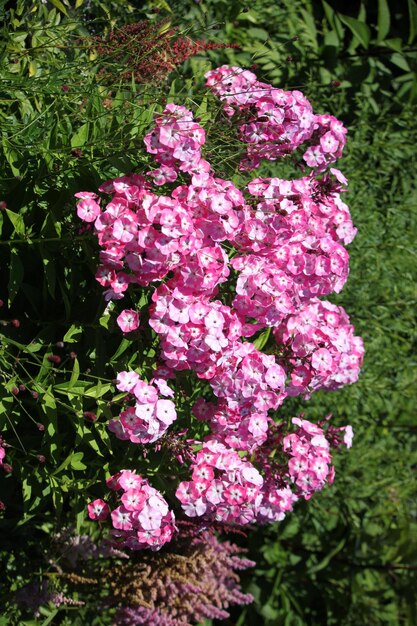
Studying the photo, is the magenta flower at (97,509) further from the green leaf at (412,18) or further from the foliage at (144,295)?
the green leaf at (412,18)

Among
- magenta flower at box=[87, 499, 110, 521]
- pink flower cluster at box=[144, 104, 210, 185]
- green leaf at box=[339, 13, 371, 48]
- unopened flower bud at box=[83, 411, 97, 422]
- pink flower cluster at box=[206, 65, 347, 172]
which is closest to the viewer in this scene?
unopened flower bud at box=[83, 411, 97, 422]

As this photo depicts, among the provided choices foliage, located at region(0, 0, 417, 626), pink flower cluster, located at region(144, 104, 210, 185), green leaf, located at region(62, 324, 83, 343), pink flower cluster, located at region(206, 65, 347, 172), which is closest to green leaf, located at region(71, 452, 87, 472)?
foliage, located at region(0, 0, 417, 626)

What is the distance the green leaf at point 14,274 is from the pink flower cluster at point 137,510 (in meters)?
0.62

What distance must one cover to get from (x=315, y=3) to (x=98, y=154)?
11.3 ft

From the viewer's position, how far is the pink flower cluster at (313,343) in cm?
257

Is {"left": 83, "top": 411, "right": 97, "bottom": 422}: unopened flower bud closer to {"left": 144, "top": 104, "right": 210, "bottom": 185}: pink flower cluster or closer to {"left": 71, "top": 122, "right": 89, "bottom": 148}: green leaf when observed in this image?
{"left": 144, "top": 104, "right": 210, "bottom": 185}: pink flower cluster

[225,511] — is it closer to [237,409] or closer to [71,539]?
[237,409]

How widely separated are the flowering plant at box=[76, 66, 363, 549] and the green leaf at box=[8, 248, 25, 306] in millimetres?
260

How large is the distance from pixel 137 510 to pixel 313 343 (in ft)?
2.62

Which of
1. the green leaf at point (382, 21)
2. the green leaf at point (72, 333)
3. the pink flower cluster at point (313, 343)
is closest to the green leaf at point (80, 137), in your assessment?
the green leaf at point (72, 333)

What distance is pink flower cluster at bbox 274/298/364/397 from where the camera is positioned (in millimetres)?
2572

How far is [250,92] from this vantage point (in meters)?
2.60

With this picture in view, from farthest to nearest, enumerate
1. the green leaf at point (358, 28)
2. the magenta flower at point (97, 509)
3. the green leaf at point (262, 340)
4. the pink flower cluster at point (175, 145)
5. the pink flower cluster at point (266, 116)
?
the green leaf at point (358, 28)
the green leaf at point (262, 340)
the pink flower cluster at point (266, 116)
the magenta flower at point (97, 509)
the pink flower cluster at point (175, 145)

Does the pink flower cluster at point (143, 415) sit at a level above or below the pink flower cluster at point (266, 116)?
below
